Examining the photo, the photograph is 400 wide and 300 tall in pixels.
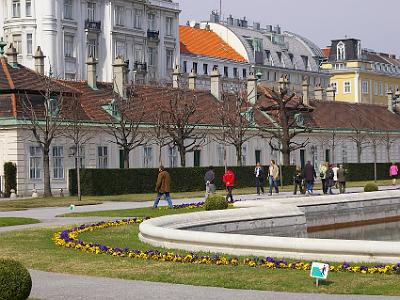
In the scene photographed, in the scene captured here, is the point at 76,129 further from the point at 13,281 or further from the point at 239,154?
the point at 13,281

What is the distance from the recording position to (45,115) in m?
54.0

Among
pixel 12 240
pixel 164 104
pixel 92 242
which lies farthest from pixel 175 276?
pixel 164 104

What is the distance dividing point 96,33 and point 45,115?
135 ft

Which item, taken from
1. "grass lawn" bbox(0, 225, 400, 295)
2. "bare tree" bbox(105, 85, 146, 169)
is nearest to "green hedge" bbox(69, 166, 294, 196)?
"bare tree" bbox(105, 85, 146, 169)

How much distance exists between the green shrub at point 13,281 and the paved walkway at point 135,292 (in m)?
2.11

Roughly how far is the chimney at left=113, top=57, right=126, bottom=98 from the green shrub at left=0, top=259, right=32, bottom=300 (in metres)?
50.6

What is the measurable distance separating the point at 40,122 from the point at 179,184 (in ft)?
28.4

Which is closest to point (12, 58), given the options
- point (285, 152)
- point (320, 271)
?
point (285, 152)

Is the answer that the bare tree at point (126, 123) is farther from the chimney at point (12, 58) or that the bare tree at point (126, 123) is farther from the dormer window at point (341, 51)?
the dormer window at point (341, 51)

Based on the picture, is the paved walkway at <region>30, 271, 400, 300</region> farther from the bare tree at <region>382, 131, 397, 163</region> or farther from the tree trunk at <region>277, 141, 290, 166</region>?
the bare tree at <region>382, 131, 397, 163</region>

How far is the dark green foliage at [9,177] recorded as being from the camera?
52.5 m

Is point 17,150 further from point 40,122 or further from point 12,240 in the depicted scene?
point 12,240

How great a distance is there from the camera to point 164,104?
66125 mm

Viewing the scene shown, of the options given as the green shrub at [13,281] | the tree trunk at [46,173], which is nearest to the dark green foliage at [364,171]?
the tree trunk at [46,173]
